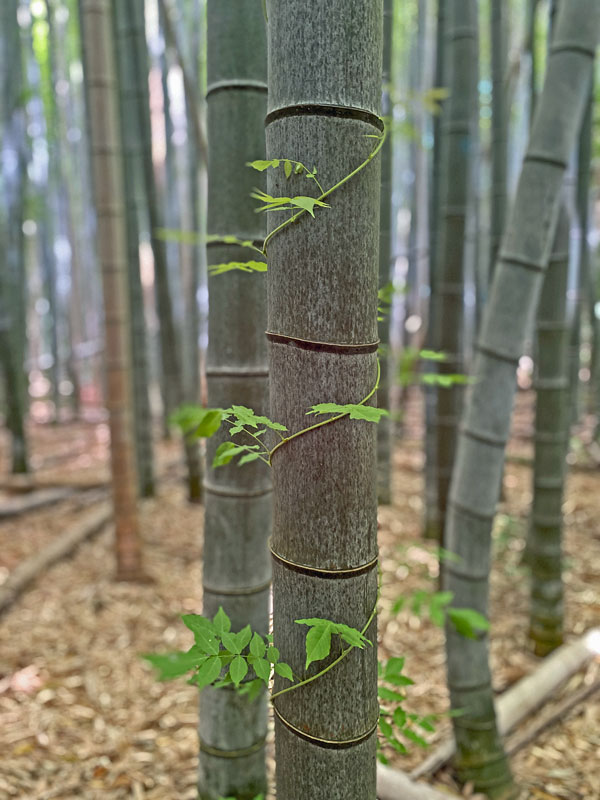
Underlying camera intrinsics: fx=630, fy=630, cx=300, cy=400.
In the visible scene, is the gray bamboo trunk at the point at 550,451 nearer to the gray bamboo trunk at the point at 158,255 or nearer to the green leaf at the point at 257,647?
the gray bamboo trunk at the point at 158,255

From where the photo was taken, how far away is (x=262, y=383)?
3.82 feet

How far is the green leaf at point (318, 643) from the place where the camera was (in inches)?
26.0

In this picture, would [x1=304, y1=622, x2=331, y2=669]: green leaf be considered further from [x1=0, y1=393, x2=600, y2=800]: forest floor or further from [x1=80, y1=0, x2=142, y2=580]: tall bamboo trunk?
[x1=80, y1=0, x2=142, y2=580]: tall bamboo trunk

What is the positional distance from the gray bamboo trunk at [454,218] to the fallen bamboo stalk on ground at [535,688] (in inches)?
26.8

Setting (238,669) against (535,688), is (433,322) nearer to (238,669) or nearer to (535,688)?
(535,688)

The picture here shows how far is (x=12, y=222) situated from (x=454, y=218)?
122 inches

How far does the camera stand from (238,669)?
0.74m

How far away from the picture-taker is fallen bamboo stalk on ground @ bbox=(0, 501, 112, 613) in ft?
8.82

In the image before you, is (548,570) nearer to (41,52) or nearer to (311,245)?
(311,245)

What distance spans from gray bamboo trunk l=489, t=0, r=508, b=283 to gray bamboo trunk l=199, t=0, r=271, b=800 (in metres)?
1.52

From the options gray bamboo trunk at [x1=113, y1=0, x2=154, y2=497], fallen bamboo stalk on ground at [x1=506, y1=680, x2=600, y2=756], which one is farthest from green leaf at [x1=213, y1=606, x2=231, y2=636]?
gray bamboo trunk at [x1=113, y1=0, x2=154, y2=497]

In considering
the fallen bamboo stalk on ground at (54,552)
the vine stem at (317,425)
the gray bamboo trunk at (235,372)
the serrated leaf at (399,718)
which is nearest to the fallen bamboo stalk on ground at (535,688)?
the gray bamboo trunk at (235,372)

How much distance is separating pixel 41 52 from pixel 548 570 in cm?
754

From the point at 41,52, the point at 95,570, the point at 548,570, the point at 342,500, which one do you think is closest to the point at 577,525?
the point at 548,570
